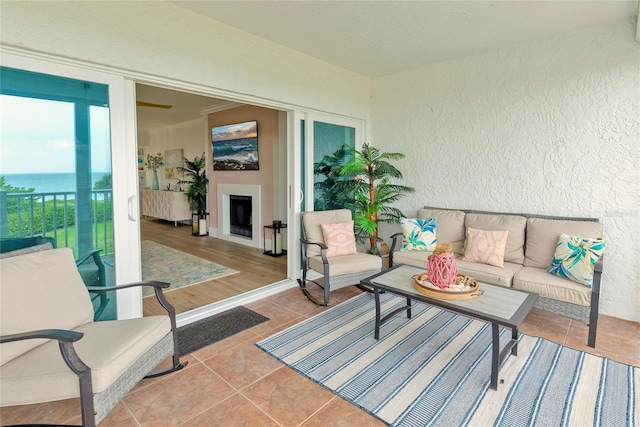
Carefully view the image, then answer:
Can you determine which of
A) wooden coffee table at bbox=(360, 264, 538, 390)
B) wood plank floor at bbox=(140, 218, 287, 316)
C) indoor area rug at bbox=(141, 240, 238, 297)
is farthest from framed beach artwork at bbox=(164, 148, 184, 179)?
wooden coffee table at bbox=(360, 264, 538, 390)

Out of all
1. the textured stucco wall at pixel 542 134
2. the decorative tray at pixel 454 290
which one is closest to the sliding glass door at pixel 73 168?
the decorative tray at pixel 454 290

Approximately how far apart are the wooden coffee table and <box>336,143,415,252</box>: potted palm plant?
1.46 metres

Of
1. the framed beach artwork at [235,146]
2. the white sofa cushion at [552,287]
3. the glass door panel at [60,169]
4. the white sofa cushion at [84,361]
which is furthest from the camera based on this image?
the framed beach artwork at [235,146]

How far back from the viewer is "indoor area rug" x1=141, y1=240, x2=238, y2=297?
13.5ft

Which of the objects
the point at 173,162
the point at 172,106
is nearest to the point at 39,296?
the point at 172,106

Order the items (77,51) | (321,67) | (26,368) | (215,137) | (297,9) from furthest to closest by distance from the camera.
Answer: (215,137), (321,67), (297,9), (77,51), (26,368)

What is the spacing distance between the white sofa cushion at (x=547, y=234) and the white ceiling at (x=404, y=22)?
1848 millimetres

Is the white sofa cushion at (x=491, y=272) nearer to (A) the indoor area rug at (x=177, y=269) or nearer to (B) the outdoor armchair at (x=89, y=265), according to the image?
(A) the indoor area rug at (x=177, y=269)

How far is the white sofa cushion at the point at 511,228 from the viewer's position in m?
3.38

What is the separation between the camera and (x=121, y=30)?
7.98 feet

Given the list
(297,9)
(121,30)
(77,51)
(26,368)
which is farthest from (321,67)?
(26,368)

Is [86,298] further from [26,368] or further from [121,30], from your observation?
[121,30]

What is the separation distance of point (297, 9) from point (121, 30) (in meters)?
1.38

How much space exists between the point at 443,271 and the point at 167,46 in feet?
9.15
